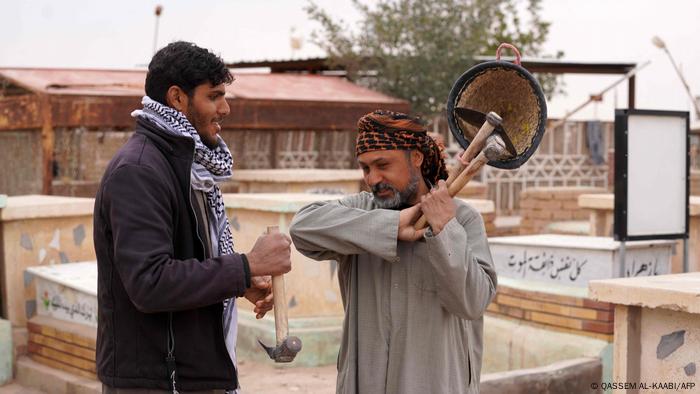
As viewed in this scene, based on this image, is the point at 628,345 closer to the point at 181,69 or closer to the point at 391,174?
the point at 391,174

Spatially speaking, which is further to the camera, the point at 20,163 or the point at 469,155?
the point at 20,163

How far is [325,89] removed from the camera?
596 inches

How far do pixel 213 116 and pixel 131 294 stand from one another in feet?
1.75

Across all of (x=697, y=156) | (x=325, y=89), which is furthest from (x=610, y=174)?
(x=325, y=89)

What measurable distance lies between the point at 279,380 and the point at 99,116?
19.0 feet

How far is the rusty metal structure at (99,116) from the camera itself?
435 inches

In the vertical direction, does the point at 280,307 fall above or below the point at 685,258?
above

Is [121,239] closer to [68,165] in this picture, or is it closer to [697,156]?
[68,165]

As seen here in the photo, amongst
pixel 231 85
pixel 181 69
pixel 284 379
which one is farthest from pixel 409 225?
pixel 231 85

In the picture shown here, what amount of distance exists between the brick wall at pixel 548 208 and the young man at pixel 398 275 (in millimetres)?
9653

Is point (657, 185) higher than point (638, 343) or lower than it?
higher

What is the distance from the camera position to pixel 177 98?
258cm

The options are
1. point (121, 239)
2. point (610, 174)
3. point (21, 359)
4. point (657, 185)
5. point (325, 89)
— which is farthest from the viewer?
point (610, 174)

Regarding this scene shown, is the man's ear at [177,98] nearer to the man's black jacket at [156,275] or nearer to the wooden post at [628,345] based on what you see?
the man's black jacket at [156,275]
